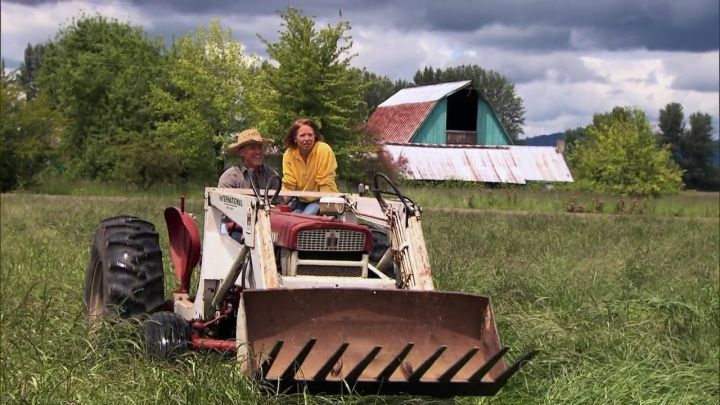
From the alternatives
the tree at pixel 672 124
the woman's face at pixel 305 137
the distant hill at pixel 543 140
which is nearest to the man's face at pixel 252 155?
the woman's face at pixel 305 137

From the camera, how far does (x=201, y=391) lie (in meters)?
5.15

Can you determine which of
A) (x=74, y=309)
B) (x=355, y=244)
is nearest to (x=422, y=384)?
(x=355, y=244)

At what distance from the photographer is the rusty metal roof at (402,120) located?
41.8 metres

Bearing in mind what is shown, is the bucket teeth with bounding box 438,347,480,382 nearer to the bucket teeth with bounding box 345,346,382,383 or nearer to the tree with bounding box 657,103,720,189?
A: the bucket teeth with bounding box 345,346,382,383

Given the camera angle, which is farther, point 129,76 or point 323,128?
point 129,76

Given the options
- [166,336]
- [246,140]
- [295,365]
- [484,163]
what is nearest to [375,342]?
[295,365]

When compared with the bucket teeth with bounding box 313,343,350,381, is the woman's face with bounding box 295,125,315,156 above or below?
above

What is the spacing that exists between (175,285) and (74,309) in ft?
4.11

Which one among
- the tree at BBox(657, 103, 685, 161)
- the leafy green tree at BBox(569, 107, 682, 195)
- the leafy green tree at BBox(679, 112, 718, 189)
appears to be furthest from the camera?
the tree at BBox(657, 103, 685, 161)

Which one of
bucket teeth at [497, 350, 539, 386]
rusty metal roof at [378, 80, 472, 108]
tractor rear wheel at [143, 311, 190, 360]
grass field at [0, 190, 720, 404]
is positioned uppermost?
rusty metal roof at [378, 80, 472, 108]

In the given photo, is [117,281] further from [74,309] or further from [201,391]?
[201,391]

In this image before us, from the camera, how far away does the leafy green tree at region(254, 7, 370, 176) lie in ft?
76.2

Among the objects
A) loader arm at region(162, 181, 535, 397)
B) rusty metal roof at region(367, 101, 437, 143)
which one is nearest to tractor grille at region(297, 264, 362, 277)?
loader arm at region(162, 181, 535, 397)

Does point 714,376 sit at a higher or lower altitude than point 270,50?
lower
